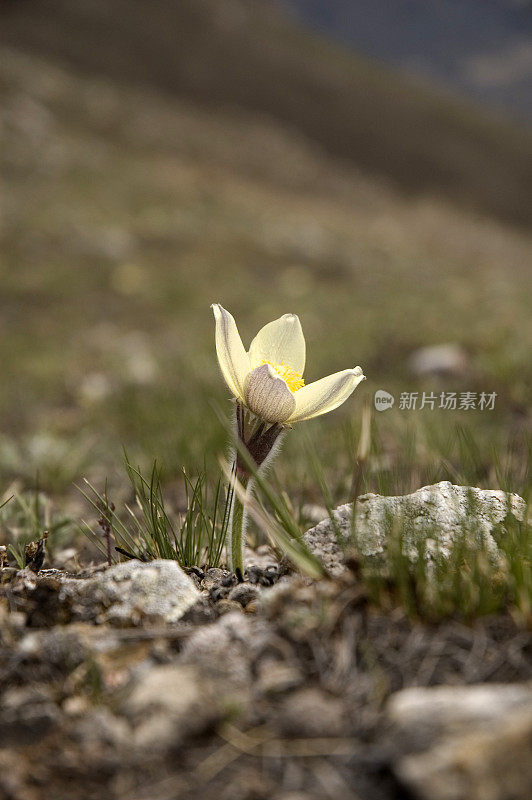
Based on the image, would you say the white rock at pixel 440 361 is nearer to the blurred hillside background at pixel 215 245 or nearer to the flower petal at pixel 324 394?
the blurred hillside background at pixel 215 245

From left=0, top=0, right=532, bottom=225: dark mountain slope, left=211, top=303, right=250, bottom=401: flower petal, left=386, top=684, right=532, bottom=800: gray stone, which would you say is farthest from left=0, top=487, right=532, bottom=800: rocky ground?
left=0, top=0, right=532, bottom=225: dark mountain slope

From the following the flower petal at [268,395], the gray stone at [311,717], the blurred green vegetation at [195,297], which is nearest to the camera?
the gray stone at [311,717]

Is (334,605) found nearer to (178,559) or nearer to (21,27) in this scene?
(178,559)

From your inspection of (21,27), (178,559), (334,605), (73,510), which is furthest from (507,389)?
(21,27)

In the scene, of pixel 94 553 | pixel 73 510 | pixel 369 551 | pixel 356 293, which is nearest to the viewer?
pixel 369 551

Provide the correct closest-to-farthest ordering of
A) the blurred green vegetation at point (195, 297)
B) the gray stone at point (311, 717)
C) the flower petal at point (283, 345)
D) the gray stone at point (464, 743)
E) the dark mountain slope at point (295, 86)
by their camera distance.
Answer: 1. the gray stone at point (464, 743)
2. the gray stone at point (311, 717)
3. the flower petal at point (283, 345)
4. the blurred green vegetation at point (195, 297)
5. the dark mountain slope at point (295, 86)

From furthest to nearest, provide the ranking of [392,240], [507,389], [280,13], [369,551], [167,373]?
[280,13] < [392,240] < [167,373] < [507,389] < [369,551]

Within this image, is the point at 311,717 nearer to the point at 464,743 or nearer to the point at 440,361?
the point at 464,743

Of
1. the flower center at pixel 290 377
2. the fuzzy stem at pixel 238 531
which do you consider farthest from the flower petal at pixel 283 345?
the fuzzy stem at pixel 238 531
